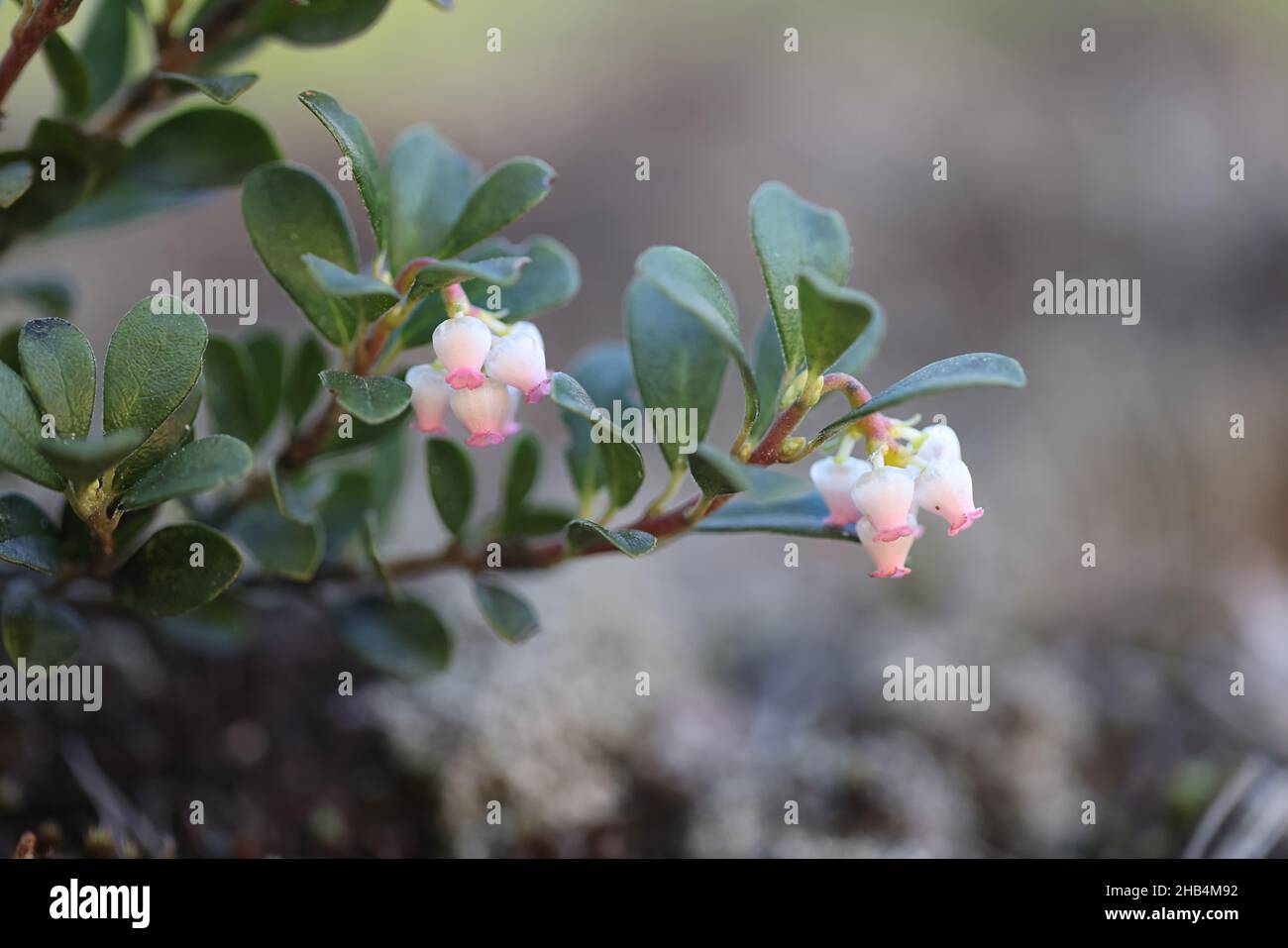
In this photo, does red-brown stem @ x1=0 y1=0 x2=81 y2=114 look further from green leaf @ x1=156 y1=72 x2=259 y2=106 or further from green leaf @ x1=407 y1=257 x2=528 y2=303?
green leaf @ x1=407 y1=257 x2=528 y2=303

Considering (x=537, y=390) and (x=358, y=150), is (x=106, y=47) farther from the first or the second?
(x=537, y=390)

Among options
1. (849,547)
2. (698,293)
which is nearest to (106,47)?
(698,293)

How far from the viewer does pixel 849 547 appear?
7.33ft

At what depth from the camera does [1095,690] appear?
1.65m

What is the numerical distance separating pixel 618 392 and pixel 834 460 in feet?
0.94

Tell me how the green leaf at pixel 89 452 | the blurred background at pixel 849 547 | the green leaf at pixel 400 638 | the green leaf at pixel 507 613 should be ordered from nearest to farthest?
1. the green leaf at pixel 89 452
2. the green leaf at pixel 507 613
3. the green leaf at pixel 400 638
4. the blurred background at pixel 849 547

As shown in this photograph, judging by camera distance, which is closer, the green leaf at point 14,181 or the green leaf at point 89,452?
the green leaf at point 89,452

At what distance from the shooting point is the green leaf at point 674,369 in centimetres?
88

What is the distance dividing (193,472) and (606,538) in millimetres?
297

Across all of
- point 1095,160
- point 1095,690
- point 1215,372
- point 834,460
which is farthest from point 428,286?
point 1095,160

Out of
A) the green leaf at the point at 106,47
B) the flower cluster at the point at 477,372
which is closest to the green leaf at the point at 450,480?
the flower cluster at the point at 477,372

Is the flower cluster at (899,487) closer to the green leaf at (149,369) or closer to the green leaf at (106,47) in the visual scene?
the green leaf at (149,369)

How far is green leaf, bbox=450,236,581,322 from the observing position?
3.02 feet
